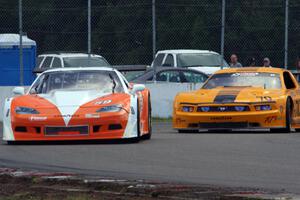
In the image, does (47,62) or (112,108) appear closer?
(112,108)

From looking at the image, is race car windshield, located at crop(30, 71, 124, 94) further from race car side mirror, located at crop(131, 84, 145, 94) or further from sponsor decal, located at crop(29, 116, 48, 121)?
sponsor decal, located at crop(29, 116, 48, 121)

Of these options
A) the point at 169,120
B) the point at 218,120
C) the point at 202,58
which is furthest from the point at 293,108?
the point at 202,58

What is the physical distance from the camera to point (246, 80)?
1853 centimetres

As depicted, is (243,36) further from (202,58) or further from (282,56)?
(202,58)

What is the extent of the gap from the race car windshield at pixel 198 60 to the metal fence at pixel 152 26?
5.95 ft

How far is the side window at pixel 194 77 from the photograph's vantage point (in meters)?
28.2

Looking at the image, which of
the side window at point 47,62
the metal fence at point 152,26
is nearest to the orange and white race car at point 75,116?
the metal fence at point 152,26

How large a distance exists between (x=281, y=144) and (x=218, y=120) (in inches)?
117

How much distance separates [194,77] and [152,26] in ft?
11.4

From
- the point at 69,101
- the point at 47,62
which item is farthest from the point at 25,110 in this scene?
the point at 47,62

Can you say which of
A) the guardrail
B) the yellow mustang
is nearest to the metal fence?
the guardrail

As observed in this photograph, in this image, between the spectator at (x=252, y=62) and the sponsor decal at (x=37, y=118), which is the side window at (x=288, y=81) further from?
the spectator at (x=252, y=62)

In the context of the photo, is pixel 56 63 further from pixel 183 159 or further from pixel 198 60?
pixel 183 159

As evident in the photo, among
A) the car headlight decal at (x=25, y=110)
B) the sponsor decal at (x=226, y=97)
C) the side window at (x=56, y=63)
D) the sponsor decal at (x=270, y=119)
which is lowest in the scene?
the side window at (x=56, y=63)
